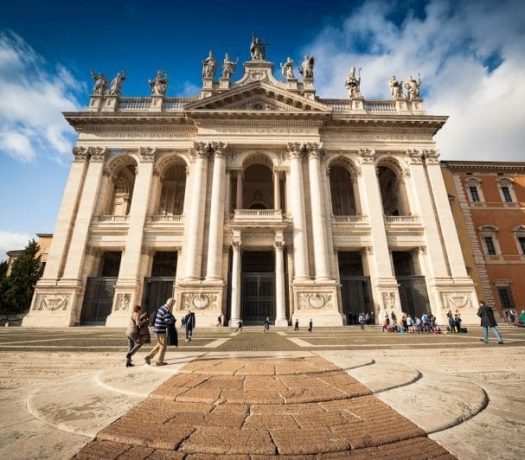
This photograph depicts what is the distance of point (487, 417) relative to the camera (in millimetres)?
2309

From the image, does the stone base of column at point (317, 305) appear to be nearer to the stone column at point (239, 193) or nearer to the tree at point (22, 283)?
the stone column at point (239, 193)

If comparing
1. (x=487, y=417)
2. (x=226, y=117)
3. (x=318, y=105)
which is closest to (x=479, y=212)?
(x=318, y=105)

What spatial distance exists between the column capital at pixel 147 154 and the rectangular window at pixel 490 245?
28.0 metres

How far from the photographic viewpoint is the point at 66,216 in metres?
18.5

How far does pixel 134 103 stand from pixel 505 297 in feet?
110

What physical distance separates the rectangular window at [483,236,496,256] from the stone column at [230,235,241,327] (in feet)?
69.7

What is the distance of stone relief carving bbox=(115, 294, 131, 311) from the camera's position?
16641 millimetres

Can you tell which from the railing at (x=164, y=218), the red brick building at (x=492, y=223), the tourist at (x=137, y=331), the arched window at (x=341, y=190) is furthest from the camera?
the arched window at (x=341, y=190)

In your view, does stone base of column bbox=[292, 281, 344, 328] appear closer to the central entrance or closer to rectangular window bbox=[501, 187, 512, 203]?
the central entrance

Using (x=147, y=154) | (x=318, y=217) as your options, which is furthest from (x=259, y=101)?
(x=318, y=217)

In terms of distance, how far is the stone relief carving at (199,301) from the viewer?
16.0m

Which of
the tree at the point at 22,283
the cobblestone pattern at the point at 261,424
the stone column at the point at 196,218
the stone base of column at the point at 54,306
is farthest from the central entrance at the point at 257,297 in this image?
the tree at the point at 22,283

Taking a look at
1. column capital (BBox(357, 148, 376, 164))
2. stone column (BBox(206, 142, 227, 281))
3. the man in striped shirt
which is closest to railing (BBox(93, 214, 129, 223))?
stone column (BBox(206, 142, 227, 281))

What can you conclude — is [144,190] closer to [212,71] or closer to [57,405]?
[212,71]
